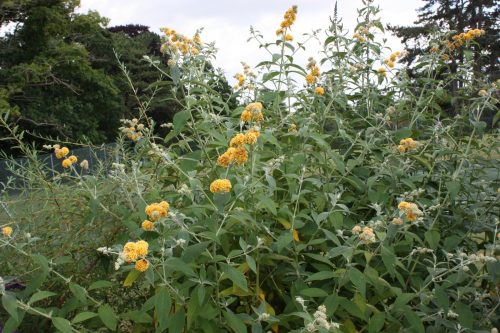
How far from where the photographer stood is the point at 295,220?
2.03 meters

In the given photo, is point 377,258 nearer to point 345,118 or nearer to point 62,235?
point 345,118

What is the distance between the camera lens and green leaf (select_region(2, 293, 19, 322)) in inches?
63.9

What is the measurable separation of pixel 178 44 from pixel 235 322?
128 cm

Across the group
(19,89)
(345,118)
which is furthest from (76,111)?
(345,118)

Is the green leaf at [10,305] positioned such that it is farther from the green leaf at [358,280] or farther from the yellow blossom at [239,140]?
the green leaf at [358,280]

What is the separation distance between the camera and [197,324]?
1.80 metres

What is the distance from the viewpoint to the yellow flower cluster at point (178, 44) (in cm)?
216

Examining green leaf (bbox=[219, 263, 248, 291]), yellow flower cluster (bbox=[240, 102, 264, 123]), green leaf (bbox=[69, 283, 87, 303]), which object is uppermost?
yellow flower cluster (bbox=[240, 102, 264, 123])

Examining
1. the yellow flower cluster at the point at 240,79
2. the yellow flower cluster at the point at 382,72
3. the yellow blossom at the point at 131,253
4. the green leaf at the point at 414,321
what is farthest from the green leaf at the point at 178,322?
the yellow flower cluster at the point at 382,72

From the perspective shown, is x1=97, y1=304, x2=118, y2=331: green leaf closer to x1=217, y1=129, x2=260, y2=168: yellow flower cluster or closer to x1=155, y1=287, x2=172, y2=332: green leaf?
x1=155, y1=287, x2=172, y2=332: green leaf

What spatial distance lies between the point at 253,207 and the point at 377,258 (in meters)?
0.57

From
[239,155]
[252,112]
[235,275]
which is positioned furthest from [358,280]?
[252,112]

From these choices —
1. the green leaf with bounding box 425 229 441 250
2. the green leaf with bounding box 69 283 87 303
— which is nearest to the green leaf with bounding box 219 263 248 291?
the green leaf with bounding box 69 283 87 303

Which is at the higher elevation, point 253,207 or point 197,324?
point 253,207
